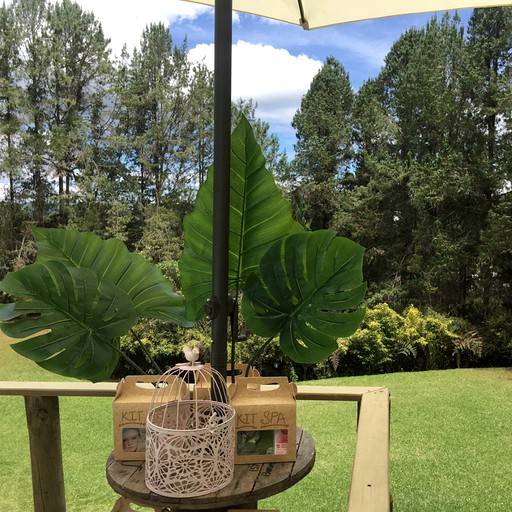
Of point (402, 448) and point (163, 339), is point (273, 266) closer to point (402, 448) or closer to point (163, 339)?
point (402, 448)

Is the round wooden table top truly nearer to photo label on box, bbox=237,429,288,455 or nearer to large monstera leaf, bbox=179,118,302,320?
photo label on box, bbox=237,429,288,455

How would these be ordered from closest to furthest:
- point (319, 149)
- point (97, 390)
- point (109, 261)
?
point (109, 261), point (97, 390), point (319, 149)

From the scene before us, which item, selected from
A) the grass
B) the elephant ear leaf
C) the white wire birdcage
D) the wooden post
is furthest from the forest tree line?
the white wire birdcage

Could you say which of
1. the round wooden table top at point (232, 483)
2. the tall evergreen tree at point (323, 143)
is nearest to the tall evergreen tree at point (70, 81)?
the tall evergreen tree at point (323, 143)

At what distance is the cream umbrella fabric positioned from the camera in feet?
4.60

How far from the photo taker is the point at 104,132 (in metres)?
9.18

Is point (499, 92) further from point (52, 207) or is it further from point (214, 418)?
point (214, 418)

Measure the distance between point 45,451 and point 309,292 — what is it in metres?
0.95

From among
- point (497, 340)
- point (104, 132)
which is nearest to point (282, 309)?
point (497, 340)

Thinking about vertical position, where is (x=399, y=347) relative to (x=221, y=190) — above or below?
below

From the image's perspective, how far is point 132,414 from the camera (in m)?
0.97

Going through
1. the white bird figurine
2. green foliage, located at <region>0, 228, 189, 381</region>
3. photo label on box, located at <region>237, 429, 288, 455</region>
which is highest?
green foliage, located at <region>0, 228, 189, 381</region>

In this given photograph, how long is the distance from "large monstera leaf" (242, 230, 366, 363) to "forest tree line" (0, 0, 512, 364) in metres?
5.92

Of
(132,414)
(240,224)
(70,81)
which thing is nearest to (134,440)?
(132,414)
